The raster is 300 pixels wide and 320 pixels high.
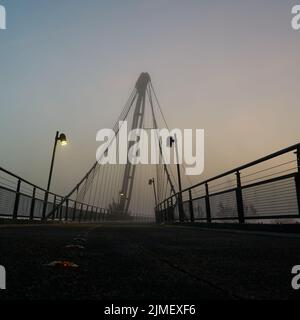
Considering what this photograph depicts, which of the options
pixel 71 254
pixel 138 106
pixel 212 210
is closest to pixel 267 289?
pixel 71 254

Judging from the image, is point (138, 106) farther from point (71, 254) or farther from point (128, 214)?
point (71, 254)

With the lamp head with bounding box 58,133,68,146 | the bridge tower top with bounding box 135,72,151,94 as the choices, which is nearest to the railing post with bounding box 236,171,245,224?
the lamp head with bounding box 58,133,68,146

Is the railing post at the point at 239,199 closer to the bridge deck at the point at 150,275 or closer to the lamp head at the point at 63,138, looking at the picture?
the bridge deck at the point at 150,275

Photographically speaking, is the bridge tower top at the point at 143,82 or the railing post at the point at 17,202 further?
the bridge tower top at the point at 143,82

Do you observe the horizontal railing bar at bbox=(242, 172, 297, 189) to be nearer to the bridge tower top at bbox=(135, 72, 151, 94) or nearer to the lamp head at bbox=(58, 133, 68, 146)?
the lamp head at bbox=(58, 133, 68, 146)

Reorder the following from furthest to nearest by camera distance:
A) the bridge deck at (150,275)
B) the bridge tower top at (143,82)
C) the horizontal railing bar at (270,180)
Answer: the bridge tower top at (143,82) < the horizontal railing bar at (270,180) < the bridge deck at (150,275)

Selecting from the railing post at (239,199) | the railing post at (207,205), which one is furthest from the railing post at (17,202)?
the railing post at (239,199)

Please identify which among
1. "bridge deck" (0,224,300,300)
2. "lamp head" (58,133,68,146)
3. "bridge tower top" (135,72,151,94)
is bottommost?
"bridge deck" (0,224,300,300)

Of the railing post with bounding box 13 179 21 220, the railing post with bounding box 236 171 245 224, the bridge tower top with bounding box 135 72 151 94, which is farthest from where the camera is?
the bridge tower top with bounding box 135 72 151 94

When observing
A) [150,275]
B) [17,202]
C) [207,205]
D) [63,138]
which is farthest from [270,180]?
[63,138]

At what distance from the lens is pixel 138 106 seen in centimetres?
5412

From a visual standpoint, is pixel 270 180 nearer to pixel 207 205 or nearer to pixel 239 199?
pixel 239 199

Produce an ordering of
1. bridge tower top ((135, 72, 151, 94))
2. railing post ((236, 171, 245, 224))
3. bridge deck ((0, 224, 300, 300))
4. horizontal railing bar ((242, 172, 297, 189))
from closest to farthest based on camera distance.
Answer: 1. bridge deck ((0, 224, 300, 300))
2. horizontal railing bar ((242, 172, 297, 189))
3. railing post ((236, 171, 245, 224))
4. bridge tower top ((135, 72, 151, 94))
